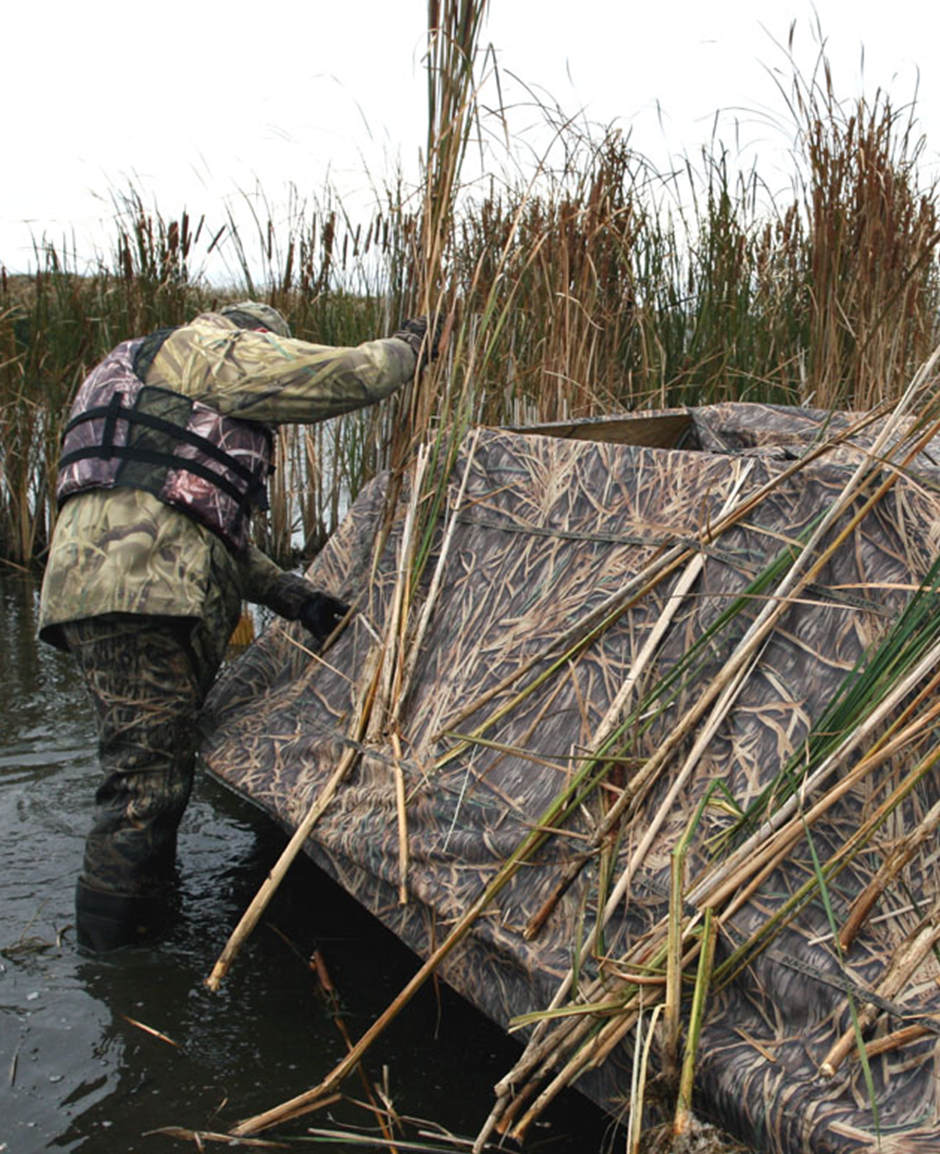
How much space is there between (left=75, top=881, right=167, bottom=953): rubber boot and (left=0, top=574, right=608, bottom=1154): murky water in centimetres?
6

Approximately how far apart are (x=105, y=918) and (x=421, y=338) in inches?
75.7

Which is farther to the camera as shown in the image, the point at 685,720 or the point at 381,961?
the point at 381,961

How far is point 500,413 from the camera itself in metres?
5.12

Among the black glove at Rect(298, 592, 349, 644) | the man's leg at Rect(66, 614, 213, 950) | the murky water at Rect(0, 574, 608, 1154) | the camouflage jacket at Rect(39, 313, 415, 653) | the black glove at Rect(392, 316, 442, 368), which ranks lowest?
the murky water at Rect(0, 574, 608, 1154)

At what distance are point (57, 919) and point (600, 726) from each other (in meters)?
1.88

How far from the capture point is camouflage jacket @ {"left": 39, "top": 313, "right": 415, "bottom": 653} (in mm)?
3307

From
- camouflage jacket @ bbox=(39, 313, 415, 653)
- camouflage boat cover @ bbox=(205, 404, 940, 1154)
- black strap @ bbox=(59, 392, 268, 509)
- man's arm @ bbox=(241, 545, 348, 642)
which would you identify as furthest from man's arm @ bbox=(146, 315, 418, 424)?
man's arm @ bbox=(241, 545, 348, 642)

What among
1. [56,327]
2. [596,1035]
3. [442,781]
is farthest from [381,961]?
[56,327]

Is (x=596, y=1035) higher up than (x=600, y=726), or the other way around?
(x=600, y=726)

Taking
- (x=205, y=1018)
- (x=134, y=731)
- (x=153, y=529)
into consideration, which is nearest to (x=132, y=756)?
(x=134, y=731)

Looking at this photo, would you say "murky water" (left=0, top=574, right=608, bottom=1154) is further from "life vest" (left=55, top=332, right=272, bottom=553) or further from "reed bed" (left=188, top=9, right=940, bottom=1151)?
"life vest" (left=55, top=332, right=272, bottom=553)

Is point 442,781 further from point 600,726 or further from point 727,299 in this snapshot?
point 727,299

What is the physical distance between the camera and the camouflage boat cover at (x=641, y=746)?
1959 millimetres

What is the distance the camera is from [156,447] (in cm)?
335
